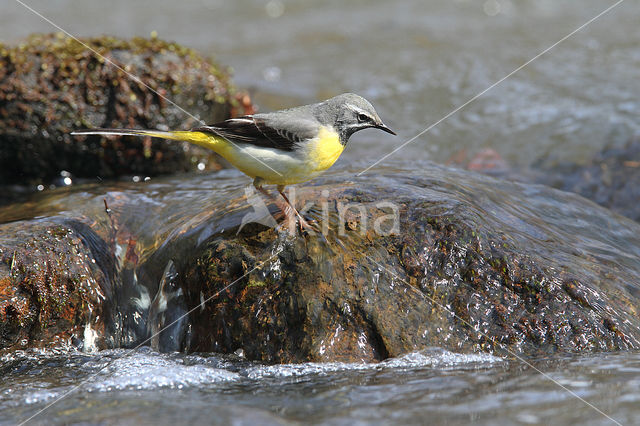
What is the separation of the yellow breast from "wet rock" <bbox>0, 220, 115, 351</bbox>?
2.33m

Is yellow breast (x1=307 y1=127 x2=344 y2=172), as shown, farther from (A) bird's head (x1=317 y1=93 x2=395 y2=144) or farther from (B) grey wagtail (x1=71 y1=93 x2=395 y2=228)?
(A) bird's head (x1=317 y1=93 x2=395 y2=144)

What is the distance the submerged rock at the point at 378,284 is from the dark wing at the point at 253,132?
2.13ft

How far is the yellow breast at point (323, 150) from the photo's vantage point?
17.7 feet

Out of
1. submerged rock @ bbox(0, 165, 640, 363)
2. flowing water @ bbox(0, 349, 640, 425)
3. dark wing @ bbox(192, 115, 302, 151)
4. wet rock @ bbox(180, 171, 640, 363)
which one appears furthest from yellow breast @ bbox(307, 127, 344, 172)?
flowing water @ bbox(0, 349, 640, 425)

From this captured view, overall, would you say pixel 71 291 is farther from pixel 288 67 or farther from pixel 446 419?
pixel 288 67

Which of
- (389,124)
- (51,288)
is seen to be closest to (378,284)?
(51,288)

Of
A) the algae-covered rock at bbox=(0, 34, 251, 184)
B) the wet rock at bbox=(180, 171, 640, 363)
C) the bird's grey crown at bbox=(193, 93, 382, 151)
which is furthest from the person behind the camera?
the algae-covered rock at bbox=(0, 34, 251, 184)

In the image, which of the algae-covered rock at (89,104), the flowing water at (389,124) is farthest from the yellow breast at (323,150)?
the algae-covered rock at (89,104)

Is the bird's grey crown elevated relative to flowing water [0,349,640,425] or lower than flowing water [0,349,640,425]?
elevated

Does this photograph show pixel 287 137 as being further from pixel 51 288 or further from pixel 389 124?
pixel 389 124

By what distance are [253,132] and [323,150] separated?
28.1 inches

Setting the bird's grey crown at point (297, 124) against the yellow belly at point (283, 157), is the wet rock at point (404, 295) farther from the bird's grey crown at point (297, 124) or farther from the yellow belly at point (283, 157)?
the bird's grey crown at point (297, 124)

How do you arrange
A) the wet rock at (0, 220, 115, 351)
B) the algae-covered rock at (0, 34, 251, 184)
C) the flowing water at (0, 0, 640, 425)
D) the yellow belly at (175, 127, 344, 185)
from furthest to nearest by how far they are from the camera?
the algae-covered rock at (0, 34, 251, 184), the yellow belly at (175, 127, 344, 185), the wet rock at (0, 220, 115, 351), the flowing water at (0, 0, 640, 425)

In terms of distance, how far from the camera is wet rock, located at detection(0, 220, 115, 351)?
526 centimetres
